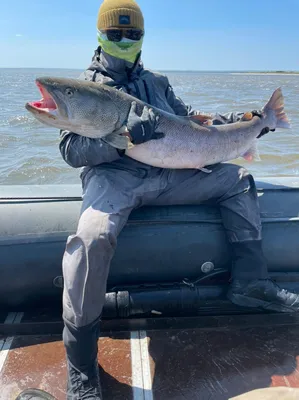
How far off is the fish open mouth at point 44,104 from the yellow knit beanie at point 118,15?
3.05ft

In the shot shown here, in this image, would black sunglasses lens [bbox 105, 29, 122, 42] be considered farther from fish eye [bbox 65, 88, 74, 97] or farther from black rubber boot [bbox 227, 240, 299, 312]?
black rubber boot [bbox 227, 240, 299, 312]

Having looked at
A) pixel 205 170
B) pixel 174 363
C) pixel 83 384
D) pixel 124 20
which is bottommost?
pixel 174 363

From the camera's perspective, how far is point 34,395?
2.64 meters

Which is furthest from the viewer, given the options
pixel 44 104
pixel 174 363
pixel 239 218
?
pixel 239 218

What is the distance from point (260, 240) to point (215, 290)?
20.5 inches

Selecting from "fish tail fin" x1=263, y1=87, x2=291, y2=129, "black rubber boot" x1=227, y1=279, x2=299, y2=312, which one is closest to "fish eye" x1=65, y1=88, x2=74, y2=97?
"black rubber boot" x1=227, y1=279, x2=299, y2=312

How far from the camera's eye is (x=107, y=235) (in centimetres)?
273

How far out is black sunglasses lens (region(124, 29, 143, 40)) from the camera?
3.29m

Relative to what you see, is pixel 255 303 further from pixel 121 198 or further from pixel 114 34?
pixel 114 34

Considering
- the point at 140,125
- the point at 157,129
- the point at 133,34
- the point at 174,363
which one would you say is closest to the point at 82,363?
the point at 174,363

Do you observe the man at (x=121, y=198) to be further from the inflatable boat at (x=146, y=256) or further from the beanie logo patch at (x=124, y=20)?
the inflatable boat at (x=146, y=256)

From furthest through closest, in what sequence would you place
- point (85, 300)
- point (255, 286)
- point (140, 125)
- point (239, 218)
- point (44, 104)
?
1. point (239, 218)
2. point (255, 286)
3. point (140, 125)
4. point (44, 104)
5. point (85, 300)

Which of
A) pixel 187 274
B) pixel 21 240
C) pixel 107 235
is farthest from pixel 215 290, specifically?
pixel 21 240

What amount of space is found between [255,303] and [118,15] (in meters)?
2.40
